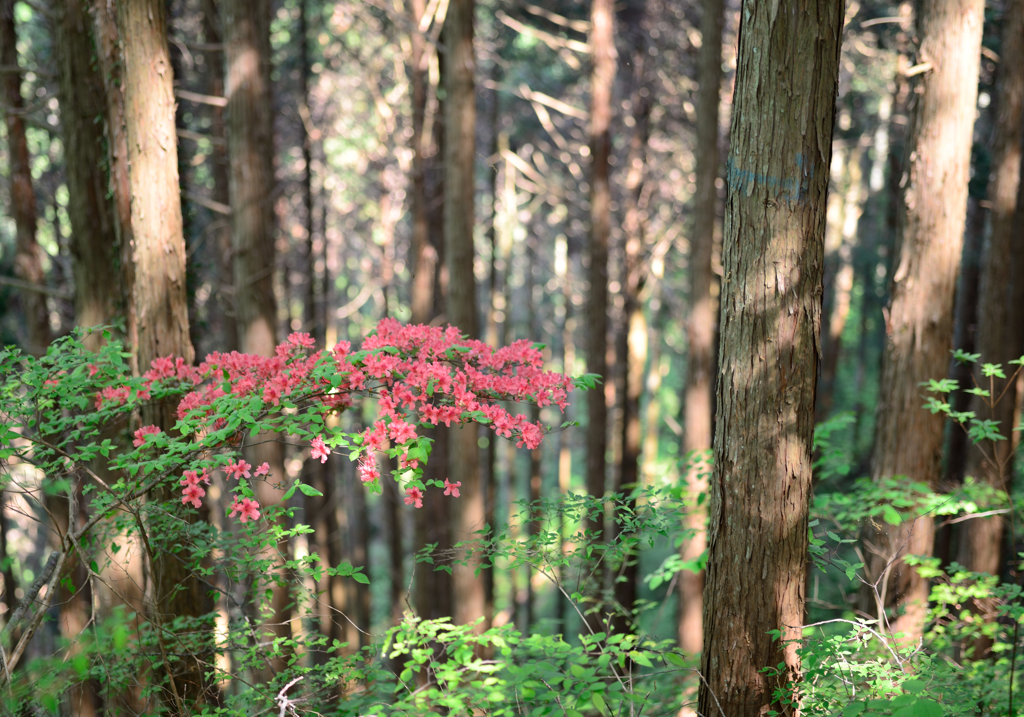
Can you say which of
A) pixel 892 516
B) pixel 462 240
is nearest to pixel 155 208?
pixel 462 240

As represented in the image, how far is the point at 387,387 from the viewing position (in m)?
3.42

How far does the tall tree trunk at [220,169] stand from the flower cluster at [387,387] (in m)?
5.89

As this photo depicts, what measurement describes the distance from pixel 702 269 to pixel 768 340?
6.47 m

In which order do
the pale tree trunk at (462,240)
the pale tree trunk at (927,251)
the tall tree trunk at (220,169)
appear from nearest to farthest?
1. the pale tree trunk at (927,251)
2. the pale tree trunk at (462,240)
3. the tall tree trunk at (220,169)

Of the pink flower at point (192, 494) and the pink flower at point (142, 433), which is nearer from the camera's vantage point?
the pink flower at point (192, 494)

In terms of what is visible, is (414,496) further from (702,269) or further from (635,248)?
(635,248)

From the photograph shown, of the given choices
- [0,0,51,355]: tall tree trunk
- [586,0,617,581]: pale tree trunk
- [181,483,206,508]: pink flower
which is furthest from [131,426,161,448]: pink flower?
[586,0,617,581]: pale tree trunk

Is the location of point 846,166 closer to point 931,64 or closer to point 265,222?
point 931,64

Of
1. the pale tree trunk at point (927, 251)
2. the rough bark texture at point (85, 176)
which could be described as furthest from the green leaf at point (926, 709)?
the rough bark texture at point (85, 176)

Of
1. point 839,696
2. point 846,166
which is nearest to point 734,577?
point 839,696

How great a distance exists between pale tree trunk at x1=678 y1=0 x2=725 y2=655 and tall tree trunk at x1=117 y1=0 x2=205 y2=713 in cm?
624

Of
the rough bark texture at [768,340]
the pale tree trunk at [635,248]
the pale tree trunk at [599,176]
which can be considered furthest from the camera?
the pale tree trunk at [635,248]

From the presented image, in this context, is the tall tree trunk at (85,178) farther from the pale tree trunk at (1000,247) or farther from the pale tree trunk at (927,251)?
the pale tree trunk at (1000,247)

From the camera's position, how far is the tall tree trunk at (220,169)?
32.3ft
